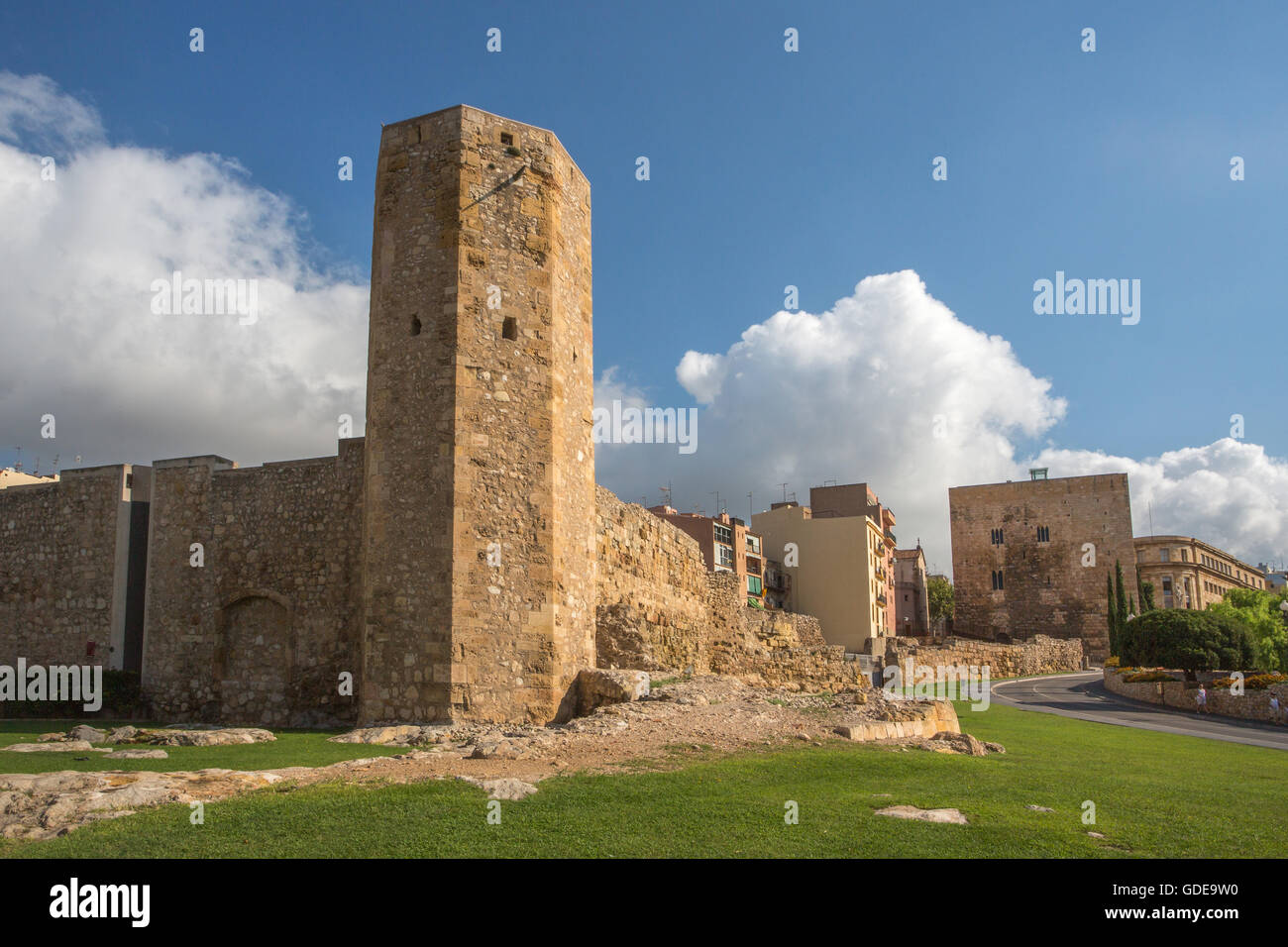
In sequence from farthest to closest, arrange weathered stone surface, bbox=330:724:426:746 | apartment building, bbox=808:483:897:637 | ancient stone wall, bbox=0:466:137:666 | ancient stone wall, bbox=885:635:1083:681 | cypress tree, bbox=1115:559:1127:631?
apartment building, bbox=808:483:897:637 → cypress tree, bbox=1115:559:1127:631 → ancient stone wall, bbox=885:635:1083:681 → ancient stone wall, bbox=0:466:137:666 → weathered stone surface, bbox=330:724:426:746

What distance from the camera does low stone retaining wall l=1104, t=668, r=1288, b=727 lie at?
22.2 m

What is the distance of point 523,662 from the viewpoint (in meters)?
13.3

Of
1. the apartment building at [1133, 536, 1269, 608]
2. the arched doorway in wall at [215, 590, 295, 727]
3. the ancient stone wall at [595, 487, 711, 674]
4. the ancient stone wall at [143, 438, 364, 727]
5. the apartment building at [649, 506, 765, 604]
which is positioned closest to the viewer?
the ancient stone wall at [595, 487, 711, 674]

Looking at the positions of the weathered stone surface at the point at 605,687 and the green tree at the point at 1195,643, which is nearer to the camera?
the weathered stone surface at the point at 605,687

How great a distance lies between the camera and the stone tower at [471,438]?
1318cm

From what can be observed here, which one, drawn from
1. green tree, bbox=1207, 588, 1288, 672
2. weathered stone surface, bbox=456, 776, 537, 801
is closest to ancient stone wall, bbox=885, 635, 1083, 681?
green tree, bbox=1207, 588, 1288, 672

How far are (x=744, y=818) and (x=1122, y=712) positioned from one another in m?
22.5

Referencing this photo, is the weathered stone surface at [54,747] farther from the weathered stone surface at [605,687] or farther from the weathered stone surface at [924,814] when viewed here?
the weathered stone surface at [924,814]

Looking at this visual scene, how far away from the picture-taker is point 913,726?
12.9 meters

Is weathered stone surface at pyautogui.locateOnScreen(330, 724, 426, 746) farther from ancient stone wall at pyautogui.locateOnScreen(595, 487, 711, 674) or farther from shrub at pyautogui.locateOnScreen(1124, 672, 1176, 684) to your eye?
shrub at pyautogui.locateOnScreen(1124, 672, 1176, 684)

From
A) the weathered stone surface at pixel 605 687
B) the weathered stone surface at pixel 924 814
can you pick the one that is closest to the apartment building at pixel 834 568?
the weathered stone surface at pixel 605 687

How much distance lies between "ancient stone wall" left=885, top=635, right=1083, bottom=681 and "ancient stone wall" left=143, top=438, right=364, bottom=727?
31.8 m

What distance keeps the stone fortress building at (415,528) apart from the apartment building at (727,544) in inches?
1474

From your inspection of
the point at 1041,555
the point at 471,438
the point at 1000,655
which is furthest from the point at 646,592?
the point at 1041,555
